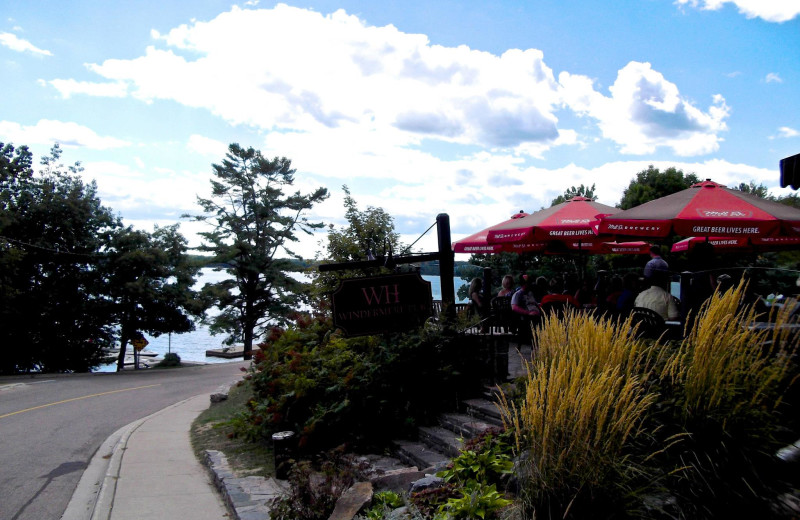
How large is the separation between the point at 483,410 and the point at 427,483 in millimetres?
2416

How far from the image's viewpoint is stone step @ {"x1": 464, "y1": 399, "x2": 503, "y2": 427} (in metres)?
6.96

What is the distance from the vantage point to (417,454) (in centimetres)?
691

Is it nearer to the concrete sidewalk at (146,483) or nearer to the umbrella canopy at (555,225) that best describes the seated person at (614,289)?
the umbrella canopy at (555,225)

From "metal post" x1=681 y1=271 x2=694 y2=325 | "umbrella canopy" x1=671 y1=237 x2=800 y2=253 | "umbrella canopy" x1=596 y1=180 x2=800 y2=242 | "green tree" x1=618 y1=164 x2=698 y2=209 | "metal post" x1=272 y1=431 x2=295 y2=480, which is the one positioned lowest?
"metal post" x1=272 y1=431 x2=295 y2=480

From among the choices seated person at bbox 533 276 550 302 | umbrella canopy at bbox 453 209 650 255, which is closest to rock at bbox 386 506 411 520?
seated person at bbox 533 276 550 302

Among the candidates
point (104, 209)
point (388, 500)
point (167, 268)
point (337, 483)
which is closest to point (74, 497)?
point (337, 483)

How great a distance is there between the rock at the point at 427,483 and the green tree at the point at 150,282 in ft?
106

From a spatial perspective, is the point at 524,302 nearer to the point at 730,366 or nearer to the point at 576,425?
the point at 730,366

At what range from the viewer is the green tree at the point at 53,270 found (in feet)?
114

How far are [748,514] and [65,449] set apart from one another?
404 inches

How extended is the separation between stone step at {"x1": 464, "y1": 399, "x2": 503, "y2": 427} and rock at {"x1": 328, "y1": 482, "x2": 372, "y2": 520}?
1920mm

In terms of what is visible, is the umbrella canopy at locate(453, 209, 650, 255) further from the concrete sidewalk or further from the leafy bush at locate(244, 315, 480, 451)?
the concrete sidewalk

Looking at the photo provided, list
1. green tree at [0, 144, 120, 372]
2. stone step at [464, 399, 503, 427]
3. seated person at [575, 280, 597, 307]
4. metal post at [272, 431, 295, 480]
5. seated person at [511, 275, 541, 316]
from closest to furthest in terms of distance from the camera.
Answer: stone step at [464, 399, 503, 427], metal post at [272, 431, 295, 480], seated person at [511, 275, 541, 316], seated person at [575, 280, 597, 307], green tree at [0, 144, 120, 372]

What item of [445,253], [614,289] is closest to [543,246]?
[614,289]
